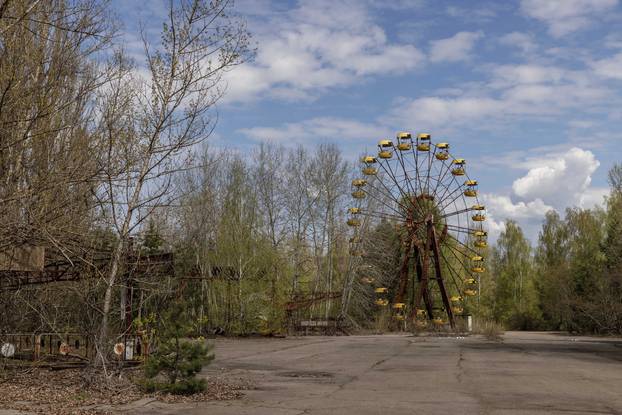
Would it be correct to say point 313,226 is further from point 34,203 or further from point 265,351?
point 34,203

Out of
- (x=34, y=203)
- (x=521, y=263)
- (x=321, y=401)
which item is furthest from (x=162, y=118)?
(x=521, y=263)

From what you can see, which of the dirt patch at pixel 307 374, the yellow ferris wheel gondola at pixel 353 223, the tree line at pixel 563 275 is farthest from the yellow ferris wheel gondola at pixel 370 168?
the dirt patch at pixel 307 374

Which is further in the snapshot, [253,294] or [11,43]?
[253,294]

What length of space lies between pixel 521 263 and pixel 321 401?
6660 centimetres

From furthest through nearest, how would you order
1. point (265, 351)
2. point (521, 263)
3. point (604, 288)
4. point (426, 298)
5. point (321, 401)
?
point (521, 263)
point (604, 288)
point (426, 298)
point (265, 351)
point (321, 401)

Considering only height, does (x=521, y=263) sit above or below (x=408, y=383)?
A: above

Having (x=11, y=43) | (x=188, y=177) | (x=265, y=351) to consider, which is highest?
(x=188, y=177)

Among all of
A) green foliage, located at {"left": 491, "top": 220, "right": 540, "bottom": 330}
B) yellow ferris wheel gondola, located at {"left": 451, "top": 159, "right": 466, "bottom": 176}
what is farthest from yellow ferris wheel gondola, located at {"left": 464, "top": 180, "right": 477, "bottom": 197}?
green foliage, located at {"left": 491, "top": 220, "right": 540, "bottom": 330}

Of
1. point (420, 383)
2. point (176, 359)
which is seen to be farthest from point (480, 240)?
point (176, 359)

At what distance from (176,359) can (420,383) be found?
5.61 meters

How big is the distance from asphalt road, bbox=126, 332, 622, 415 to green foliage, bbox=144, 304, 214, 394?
2.54 ft

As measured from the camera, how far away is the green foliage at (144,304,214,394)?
12.7 m

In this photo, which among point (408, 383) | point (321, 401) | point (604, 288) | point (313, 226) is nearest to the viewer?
point (321, 401)

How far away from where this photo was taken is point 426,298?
4366 centimetres
